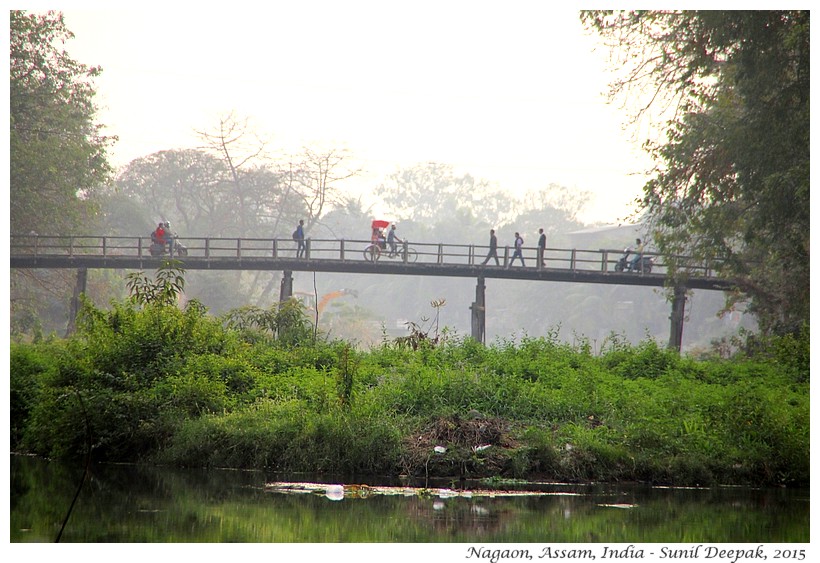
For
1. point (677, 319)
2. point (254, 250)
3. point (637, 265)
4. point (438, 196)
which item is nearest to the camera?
point (677, 319)

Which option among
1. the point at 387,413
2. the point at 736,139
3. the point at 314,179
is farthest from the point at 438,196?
the point at 387,413

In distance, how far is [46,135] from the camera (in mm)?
24109

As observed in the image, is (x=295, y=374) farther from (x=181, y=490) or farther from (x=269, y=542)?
(x=269, y=542)

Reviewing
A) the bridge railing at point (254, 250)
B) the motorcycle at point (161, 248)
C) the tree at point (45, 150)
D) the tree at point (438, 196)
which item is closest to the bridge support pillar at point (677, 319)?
the bridge railing at point (254, 250)

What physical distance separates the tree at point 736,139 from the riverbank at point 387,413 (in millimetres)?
3498

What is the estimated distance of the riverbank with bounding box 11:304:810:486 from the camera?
29.1 feet

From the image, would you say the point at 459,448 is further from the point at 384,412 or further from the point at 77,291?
the point at 77,291

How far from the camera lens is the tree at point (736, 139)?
14.0m

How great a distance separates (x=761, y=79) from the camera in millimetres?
14383

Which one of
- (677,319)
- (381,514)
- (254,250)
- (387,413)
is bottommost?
(381,514)

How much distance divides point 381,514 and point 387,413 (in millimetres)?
2168

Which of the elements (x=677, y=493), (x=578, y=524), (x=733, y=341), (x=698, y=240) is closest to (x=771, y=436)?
(x=677, y=493)

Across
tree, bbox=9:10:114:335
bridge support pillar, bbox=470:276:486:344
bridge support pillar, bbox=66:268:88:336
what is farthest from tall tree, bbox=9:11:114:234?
bridge support pillar, bbox=470:276:486:344
